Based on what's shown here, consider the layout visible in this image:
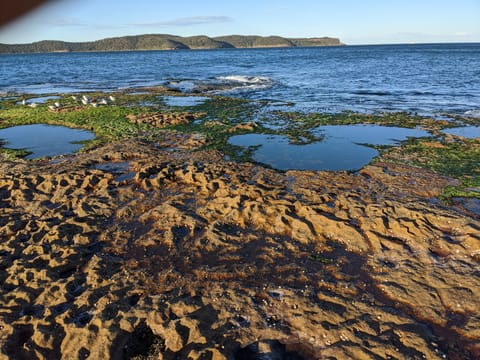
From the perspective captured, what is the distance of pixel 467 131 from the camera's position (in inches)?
669

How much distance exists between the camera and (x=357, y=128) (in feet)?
59.3

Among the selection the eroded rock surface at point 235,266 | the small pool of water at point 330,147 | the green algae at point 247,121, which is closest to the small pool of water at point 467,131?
the green algae at point 247,121

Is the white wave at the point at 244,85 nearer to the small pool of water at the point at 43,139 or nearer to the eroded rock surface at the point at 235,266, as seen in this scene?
the small pool of water at the point at 43,139

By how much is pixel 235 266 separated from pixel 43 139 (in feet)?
47.5

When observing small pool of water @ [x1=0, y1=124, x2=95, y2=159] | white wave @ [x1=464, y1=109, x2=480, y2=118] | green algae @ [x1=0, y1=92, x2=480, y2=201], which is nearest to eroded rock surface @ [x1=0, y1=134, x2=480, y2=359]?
green algae @ [x1=0, y1=92, x2=480, y2=201]

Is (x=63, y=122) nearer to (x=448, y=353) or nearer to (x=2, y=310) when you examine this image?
(x=2, y=310)

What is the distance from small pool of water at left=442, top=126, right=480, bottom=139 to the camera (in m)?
16.3

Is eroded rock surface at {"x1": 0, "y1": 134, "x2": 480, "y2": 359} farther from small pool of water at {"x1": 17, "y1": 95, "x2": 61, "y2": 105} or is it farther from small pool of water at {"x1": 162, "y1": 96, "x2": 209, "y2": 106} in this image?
small pool of water at {"x1": 17, "y1": 95, "x2": 61, "y2": 105}

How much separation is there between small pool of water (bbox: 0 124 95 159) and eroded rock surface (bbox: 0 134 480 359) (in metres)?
3.94

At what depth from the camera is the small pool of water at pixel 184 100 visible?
2555 cm

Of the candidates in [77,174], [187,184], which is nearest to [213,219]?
[187,184]

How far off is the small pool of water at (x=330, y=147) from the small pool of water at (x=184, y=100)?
10.2 m

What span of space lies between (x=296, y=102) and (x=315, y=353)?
23.0 m

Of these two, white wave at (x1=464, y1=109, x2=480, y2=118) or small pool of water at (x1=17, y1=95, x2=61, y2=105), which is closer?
white wave at (x1=464, y1=109, x2=480, y2=118)
